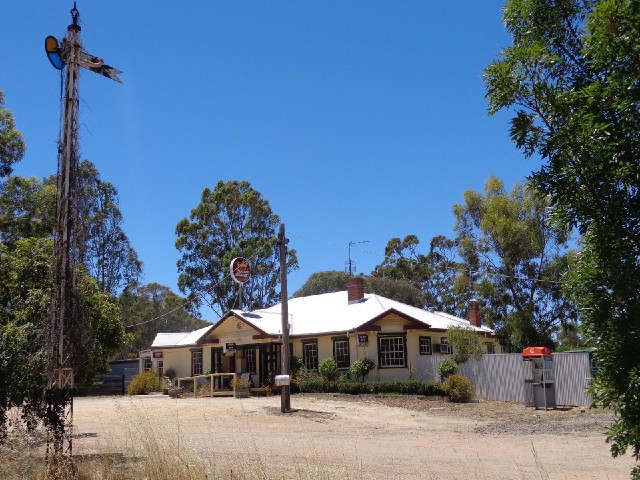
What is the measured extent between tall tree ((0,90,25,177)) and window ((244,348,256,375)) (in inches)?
698

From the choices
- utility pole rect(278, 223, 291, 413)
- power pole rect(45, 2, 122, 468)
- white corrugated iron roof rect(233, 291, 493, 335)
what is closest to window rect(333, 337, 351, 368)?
white corrugated iron roof rect(233, 291, 493, 335)

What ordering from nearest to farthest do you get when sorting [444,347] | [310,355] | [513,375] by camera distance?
[513,375] → [444,347] → [310,355]

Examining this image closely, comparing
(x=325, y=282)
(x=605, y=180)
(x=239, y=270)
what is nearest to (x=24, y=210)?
(x=239, y=270)

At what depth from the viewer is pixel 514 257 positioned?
148 feet

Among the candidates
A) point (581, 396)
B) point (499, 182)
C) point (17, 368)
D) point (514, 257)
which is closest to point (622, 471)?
point (17, 368)

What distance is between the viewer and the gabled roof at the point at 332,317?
33375 millimetres

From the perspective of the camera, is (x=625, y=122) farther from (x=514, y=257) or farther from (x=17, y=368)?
(x=514, y=257)

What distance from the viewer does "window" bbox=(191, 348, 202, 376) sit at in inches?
1558

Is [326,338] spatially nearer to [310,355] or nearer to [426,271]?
[310,355]

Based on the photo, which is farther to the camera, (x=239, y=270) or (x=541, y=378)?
(x=239, y=270)

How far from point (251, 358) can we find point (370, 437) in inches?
785

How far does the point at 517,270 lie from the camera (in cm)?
4494

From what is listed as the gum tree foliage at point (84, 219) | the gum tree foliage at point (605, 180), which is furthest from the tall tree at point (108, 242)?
the gum tree foliage at point (605, 180)

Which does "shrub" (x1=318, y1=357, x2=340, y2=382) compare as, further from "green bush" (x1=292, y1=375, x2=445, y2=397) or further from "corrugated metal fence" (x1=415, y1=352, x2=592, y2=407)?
"corrugated metal fence" (x1=415, y1=352, x2=592, y2=407)
